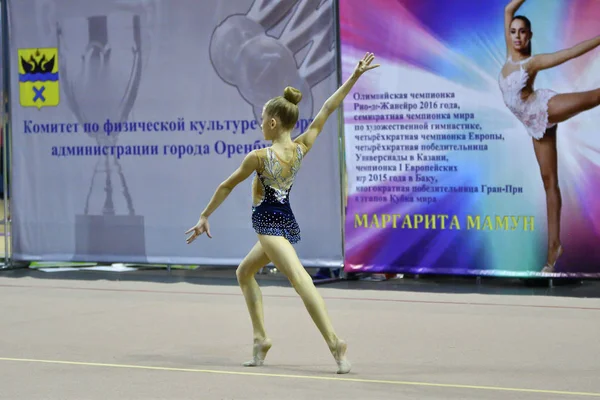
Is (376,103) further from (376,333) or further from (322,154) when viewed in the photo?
(376,333)

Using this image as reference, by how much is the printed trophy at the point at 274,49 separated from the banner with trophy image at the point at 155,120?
12mm

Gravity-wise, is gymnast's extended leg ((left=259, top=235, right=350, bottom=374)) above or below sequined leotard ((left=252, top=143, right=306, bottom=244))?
below

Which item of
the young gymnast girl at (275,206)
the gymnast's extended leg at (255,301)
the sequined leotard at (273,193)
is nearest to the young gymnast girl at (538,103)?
the young gymnast girl at (275,206)

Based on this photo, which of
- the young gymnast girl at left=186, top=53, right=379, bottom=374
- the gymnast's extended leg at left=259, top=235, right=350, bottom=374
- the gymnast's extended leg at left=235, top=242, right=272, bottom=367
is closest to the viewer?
the gymnast's extended leg at left=259, top=235, right=350, bottom=374

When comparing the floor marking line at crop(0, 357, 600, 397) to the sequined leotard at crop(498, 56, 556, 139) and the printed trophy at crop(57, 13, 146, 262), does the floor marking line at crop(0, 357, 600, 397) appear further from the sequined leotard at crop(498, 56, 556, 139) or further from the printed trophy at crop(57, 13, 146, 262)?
the printed trophy at crop(57, 13, 146, 262)

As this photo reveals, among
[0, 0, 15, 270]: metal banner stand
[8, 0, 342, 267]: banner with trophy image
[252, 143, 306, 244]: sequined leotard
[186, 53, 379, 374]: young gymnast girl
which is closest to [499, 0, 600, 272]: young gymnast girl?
[8, 0, 342, 267]: banner with trophy image

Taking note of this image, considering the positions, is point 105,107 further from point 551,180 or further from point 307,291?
point 307,291

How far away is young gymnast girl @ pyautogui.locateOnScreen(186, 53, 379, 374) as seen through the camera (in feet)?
23.4

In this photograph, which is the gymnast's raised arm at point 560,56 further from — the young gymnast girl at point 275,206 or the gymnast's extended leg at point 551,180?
the young gymnast girl at point 275,206

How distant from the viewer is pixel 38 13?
42.2ft

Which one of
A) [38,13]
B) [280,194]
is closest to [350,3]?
[38,13]

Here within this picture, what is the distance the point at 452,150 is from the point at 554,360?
380 cm

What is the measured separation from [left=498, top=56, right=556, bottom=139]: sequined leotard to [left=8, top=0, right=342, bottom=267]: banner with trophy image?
5.72ft

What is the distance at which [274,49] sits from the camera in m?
11.8
